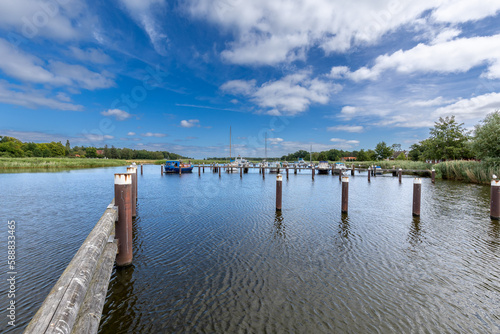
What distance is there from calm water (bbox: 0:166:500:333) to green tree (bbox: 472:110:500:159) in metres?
19.3

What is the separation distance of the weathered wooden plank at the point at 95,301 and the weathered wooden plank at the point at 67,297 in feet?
1.65

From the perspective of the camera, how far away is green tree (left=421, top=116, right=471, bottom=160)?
39000mm

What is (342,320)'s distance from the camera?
3.67m

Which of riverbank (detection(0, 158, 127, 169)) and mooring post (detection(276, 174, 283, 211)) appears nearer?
mooring post (detection(276, 174, 283, 211))

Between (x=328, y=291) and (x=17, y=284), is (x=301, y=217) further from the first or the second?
(x=17, y=284)

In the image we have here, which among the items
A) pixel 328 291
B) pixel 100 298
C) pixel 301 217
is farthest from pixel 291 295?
pixel 301 217

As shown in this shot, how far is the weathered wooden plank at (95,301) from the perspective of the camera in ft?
8.31

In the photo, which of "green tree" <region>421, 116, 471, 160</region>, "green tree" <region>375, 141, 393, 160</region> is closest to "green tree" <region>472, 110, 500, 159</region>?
"green tree" <region>421, 116, 471, 160</region>

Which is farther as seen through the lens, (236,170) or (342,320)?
(236,170)

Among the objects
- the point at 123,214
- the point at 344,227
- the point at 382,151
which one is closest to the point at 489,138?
the point at 344,227

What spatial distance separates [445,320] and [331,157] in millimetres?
132485

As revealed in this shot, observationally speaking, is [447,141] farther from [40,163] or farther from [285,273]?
[40,163]

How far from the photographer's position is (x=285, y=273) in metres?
5.16

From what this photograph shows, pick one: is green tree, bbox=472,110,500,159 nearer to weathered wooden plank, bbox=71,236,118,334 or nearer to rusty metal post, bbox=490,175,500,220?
rusty metal post, bbox=490,175,500,220
